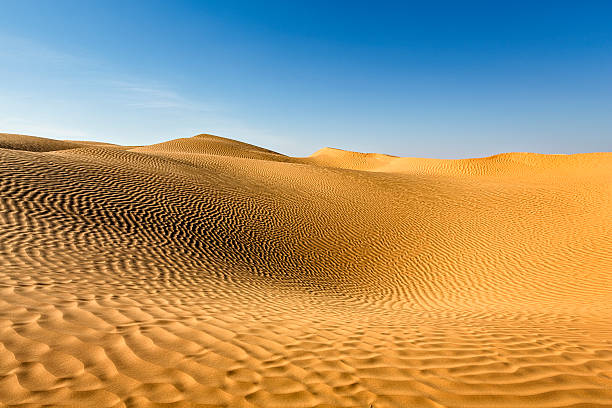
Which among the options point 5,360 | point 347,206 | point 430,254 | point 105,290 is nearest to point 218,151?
point 347,206

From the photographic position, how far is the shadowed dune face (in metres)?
2.65

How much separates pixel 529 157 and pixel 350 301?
31.7m

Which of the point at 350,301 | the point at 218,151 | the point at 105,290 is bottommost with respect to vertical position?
the point at 350,301

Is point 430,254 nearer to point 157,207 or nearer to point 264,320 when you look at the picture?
point 264,320

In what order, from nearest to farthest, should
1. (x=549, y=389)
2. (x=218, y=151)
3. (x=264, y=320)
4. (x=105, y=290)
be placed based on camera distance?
(x=549, y=389), (x=264, y=320), (x=105, y=290), (x=218, y=151)

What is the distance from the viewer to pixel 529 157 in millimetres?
30719

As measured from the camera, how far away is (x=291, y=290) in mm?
7770

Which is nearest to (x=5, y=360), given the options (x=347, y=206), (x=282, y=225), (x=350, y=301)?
(x=350, y=301)

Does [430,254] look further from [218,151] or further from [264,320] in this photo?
[218,151]

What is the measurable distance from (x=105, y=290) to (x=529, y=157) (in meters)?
36.2

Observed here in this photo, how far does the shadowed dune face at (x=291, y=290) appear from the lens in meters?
2.65

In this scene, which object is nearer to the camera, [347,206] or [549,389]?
[549,389]

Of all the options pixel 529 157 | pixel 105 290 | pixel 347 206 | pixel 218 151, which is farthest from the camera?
pixel 218 151

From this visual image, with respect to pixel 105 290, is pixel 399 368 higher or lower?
higher
